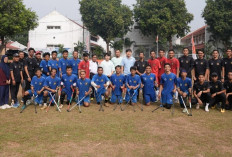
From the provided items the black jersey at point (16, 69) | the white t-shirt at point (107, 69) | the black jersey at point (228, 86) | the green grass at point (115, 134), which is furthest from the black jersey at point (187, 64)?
the black jersey at point (16, 69)

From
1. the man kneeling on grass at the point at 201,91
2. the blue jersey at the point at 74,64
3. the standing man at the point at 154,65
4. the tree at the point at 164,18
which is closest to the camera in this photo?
the man kneeling on grass at the point at 201,91

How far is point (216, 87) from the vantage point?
734cm

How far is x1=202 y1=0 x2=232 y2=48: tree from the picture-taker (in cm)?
2743

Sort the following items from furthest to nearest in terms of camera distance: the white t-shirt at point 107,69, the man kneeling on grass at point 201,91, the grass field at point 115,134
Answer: the white t-shirt at point 107,69 < the man kneeling on grass at point 201,91 < the grass field at point 115,134

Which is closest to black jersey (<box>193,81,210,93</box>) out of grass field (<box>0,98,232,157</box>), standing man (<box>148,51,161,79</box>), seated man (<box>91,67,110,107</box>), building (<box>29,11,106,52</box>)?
grass field (<box>0,98,232,157</box>)

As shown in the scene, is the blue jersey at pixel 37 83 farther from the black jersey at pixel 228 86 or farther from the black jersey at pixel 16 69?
the black jersey at pixel 228 86

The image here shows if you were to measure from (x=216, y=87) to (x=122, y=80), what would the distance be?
3.27 m

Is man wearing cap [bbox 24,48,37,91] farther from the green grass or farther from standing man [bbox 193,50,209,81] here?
standing man [bbox 193,50,209,81]

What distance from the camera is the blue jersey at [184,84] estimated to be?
731 cm

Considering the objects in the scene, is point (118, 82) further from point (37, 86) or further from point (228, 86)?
point (228, 86)

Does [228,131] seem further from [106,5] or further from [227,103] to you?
[106,5]

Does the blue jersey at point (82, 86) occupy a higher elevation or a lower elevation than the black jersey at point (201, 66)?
lower

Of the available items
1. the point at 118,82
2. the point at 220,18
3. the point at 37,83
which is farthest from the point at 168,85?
the point at 220,18

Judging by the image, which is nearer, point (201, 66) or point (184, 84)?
point (184, 84)
